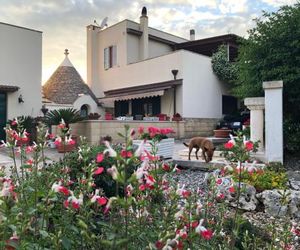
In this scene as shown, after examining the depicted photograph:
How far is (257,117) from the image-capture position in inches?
408

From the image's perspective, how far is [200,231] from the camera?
6.61 ft

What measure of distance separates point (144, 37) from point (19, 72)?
10.8 metres

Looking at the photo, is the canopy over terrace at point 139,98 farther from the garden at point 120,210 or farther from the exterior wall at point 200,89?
the garden at point 120,210

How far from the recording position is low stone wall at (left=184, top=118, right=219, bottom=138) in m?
20.5

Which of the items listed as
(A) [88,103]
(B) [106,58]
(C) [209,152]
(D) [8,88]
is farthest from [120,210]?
(B) [106,58]

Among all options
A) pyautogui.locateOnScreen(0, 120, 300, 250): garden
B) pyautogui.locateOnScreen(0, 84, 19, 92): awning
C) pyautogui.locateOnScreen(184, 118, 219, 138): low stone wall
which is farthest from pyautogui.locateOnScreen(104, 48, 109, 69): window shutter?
pyautogui.locateOnScreen(0, 120, 300, 250): garden

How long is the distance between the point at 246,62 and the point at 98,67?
17491mm

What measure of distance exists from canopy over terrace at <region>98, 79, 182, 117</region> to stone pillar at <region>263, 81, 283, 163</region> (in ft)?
38.2

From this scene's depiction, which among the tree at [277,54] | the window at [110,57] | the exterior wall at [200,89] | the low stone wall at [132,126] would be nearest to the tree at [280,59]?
the tree at [277,54]

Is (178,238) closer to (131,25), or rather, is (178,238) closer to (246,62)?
(246,62)

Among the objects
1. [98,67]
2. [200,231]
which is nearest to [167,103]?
[98,67]

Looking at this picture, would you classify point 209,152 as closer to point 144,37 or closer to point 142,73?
point 142,73

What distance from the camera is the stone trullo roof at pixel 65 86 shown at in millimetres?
24641

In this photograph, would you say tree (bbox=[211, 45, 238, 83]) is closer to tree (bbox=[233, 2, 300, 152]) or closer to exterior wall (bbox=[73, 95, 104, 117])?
exterior wall (bbox=[73, 95, 104, 117])
